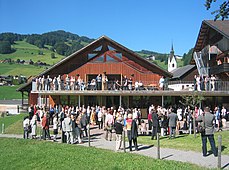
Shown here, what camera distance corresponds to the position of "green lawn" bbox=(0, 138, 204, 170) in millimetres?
11547

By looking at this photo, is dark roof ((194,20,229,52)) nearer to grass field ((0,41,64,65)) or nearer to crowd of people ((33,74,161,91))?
crowd of people ((33,74,161,91))

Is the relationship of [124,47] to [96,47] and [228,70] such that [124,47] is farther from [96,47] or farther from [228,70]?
[228,70]

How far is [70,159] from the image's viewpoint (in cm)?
1299

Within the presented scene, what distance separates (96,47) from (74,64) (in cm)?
283

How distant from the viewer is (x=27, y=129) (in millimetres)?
19203

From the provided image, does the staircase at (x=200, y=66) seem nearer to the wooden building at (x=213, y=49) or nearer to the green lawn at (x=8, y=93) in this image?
the wooden building at (x=213, y=49)

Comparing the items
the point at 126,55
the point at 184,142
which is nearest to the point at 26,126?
the point at 184,142

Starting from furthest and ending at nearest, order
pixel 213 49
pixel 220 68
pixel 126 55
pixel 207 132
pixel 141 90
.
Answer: pixel 213 49
pixel 126 55
pixel 220 68
pixel 141 90
pixel 207 132

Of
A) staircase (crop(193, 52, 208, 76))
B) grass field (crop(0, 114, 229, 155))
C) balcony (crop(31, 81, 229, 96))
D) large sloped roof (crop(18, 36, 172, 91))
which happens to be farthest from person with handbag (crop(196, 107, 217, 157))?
staircase (crop(193, 52, 208, 76))

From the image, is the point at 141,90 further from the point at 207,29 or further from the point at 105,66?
the point at 207,29

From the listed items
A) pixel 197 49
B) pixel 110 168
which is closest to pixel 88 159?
pixel 110 168

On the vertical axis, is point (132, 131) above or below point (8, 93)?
below

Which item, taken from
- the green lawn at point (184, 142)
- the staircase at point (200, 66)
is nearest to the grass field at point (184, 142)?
the green lawn at point (184, 142)

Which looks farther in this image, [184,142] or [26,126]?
[26,126]
